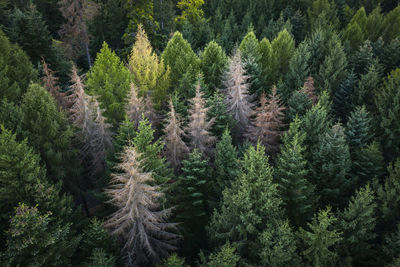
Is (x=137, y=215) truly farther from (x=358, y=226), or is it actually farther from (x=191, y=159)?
(x=358, y=226)

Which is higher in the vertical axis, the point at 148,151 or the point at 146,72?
the point at 146,72

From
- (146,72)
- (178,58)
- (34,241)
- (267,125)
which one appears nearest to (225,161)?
(267,125)

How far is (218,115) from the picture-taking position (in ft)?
74.8

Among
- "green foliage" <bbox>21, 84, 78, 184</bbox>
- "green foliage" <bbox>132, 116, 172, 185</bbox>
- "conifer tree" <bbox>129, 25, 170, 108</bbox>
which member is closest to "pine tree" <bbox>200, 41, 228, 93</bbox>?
"conifer tree" <bbox>129, 25, 170, 108</bbox>

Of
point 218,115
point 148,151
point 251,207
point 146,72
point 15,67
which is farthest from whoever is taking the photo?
point 15,67

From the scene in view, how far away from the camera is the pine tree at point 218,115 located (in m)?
22.3

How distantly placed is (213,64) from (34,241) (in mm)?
21305

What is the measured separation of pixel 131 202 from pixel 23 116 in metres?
9.68

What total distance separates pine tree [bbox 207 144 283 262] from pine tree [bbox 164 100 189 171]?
6413 mm

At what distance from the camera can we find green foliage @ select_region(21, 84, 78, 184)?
58.5ft

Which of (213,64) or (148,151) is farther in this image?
(213,64)

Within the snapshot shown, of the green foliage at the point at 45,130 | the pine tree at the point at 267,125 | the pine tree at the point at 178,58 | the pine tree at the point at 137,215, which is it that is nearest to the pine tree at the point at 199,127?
the pine tree at the point at 267,125

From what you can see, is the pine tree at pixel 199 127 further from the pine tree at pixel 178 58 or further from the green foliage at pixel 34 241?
the green foliage at pixel 34 241

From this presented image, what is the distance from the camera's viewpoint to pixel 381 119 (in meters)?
25.1
